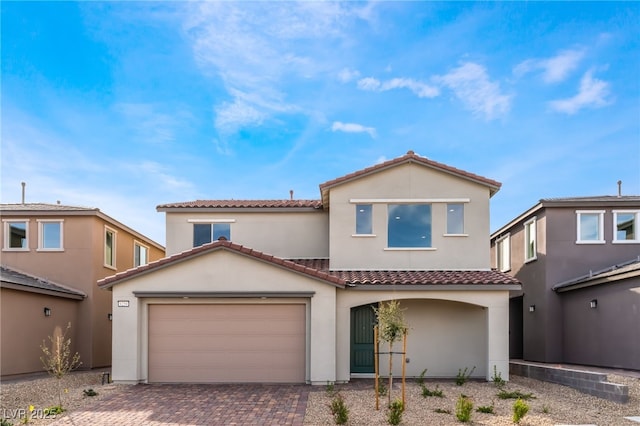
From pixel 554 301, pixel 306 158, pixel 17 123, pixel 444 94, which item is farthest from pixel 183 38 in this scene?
pixel 554 301

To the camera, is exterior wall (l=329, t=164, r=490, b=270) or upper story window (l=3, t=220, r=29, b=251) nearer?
exterior wall (l=329, t=164, r=490, b=270)

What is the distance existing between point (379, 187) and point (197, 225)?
674 cm

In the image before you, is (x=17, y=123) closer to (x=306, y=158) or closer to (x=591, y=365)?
(x=306, y=158)

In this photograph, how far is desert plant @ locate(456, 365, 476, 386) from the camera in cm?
1337

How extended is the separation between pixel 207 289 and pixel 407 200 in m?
6.75

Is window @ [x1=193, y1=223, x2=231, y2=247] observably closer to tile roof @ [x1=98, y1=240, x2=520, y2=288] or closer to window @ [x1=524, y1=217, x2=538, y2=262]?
tile roof @ [x1=98, y1=240, x2=520, y2=288]

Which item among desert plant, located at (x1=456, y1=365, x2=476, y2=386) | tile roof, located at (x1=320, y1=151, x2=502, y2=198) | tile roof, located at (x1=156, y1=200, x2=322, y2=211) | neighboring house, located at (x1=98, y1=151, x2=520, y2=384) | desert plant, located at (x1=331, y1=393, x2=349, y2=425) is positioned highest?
tile roof, located at (x1=320, y1=151, x2=502, y2=198)

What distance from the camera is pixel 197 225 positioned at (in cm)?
1766

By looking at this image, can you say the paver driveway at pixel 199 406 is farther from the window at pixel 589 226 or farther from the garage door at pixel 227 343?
the window at pixel 589 226

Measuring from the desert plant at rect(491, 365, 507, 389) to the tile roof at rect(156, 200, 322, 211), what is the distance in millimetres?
7725

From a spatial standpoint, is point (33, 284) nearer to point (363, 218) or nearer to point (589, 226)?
point (363, 218)

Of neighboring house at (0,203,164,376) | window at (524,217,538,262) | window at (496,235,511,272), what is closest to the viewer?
neighboring house at (0,203,164,376)

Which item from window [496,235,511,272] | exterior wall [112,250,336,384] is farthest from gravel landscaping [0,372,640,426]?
window [496,235,511,272]

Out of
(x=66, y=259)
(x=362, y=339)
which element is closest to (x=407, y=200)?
(x=362, y=339)
